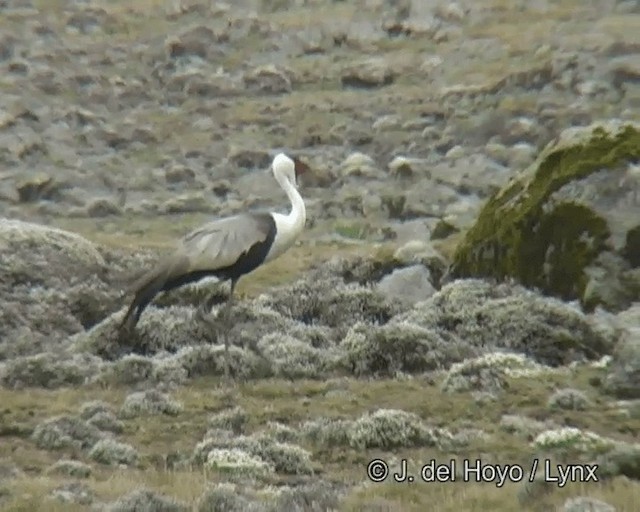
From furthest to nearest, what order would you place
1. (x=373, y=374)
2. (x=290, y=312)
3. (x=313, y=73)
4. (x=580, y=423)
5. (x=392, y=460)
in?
(x=313, y=73) < (x=290, y=312) < (x=373, y=374) < (x=580, y=423) < (x=392, y=460)

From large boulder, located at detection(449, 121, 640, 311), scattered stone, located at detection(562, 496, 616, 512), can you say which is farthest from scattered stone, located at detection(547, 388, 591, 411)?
scattered stone, located at detection(562, 496, 616, 512)

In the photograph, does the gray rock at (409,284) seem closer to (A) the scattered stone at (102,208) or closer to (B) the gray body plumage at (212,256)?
(B) the gray body plumage at (212,256)

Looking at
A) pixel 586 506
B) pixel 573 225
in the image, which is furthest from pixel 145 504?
pixel 573 225

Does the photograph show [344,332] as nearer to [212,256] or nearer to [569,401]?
[212,256]

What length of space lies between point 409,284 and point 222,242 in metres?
5.60

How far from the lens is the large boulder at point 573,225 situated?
56.1 ft

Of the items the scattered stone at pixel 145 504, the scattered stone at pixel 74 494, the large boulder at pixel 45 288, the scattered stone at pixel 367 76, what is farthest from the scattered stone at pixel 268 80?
the scattered stone at pixel 145 504

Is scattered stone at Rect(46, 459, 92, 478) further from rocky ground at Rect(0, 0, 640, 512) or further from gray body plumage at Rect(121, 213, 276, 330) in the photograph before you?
gray body plumage at Rect(121, 213, 276, 330)

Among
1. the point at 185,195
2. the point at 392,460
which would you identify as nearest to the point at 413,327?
the point at 392,460

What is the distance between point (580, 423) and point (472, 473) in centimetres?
228

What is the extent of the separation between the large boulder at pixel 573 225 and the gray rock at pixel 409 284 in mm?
797

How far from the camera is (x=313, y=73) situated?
55719 millimetres

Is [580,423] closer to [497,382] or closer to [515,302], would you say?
[497,382]

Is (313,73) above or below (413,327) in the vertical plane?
above
